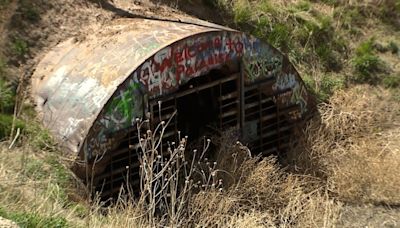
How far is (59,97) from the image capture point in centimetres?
816

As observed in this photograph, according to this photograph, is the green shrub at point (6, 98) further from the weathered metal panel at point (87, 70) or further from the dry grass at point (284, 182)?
the dry grass at point (284, 182)

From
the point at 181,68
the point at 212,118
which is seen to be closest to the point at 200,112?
the point at 212,118

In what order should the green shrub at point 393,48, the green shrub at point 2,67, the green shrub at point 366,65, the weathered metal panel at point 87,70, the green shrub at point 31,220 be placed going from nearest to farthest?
1. the green shrub at point 31,220
2. the weathered metal panel at point 87,70
3. the green shrub at point 2,67
4. the green shrub at point 366,65
5. the green shrub at point 393,48

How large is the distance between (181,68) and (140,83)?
63 cm

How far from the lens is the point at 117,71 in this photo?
8000 mm

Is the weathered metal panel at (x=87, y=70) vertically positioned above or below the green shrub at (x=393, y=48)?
above

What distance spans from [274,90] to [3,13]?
350 cm

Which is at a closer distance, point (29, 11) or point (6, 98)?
point (6, 98)

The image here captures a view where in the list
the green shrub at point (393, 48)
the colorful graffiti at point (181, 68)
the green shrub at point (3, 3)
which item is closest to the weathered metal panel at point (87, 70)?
the colorful graffiti at point (181, 68)

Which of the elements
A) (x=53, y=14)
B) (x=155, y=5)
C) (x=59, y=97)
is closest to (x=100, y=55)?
(x=59, y=97)

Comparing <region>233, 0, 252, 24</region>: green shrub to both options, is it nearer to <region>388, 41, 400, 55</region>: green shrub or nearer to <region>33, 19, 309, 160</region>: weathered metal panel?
<region>33, 19, 309, 160</region>: weathered metal panel

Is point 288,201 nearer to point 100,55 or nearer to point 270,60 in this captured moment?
point 270,60

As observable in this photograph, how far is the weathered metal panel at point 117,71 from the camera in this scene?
785 cm

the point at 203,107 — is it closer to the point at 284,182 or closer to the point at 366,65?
the point at 284,182
